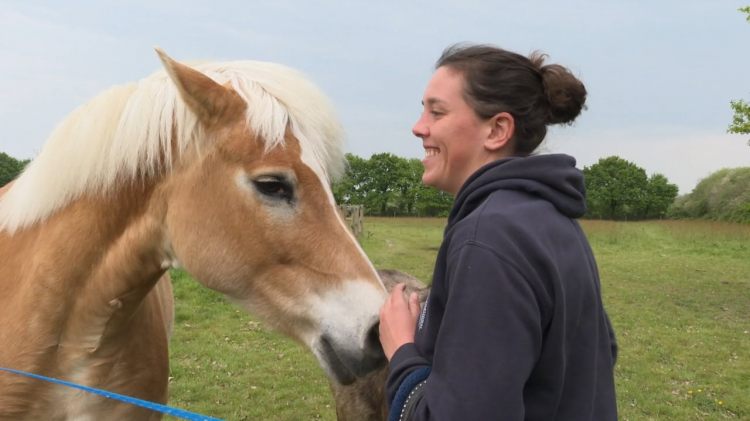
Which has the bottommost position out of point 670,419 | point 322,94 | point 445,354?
point 670,419

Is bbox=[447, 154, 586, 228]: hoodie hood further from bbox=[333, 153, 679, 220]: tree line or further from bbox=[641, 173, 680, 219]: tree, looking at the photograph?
bbox=[641, 173, 680, 219]: tree

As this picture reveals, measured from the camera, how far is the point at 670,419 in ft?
16.9

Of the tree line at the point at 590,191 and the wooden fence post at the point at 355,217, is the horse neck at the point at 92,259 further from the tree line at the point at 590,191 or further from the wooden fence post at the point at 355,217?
the tree line at the point at 590,191

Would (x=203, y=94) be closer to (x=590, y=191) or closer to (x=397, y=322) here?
(x=397, y=322)

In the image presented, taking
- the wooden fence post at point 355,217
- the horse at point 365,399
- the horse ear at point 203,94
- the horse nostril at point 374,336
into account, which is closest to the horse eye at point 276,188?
the horse ear at point 203,94

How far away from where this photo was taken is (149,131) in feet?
6.66

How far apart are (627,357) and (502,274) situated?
7.06 m

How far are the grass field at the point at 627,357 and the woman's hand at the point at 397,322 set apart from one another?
4.00 meters

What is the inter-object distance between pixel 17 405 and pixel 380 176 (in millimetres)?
48145

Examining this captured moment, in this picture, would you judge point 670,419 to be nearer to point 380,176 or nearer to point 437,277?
point 437,277

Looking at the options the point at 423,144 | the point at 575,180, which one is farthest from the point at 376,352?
the point at 575,180

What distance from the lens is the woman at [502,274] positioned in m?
1.07

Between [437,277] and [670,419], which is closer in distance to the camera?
[437,277]

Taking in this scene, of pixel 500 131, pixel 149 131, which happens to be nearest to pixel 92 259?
pixel 149 131
